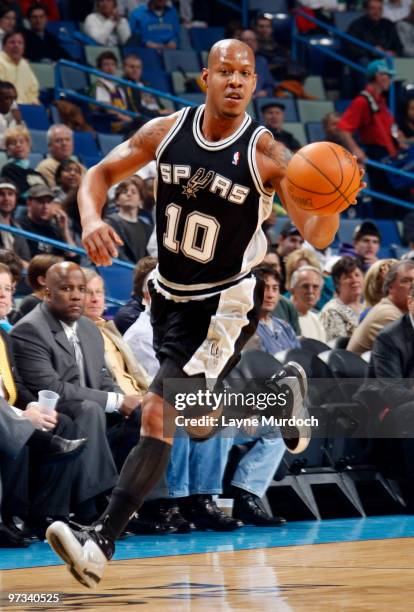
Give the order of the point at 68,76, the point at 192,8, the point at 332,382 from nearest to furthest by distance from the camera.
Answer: the point at 332,382 < the point at 68,76 < the point at 192,8

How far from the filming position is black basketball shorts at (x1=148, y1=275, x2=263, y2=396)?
17.0ft

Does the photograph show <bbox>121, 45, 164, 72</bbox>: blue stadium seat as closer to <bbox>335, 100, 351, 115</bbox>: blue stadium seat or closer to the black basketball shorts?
<bbox>335, 100, 351, 115</bbox>: blue stadium seat

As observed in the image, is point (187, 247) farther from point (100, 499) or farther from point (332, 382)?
point (332, 382)

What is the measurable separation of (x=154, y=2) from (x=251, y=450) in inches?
364

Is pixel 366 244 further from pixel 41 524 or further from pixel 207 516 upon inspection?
pixel 41 524

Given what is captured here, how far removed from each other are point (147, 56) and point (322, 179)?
1111cm

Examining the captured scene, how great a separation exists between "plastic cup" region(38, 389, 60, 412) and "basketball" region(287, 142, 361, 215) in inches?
96.9

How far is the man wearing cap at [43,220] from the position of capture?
34.1 ft

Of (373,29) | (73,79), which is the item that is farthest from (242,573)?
(373,29)

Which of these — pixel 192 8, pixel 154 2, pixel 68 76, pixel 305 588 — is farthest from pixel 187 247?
pixel 192 8

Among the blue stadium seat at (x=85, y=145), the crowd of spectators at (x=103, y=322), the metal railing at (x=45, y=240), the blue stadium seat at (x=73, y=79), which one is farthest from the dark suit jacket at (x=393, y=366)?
the blue stadium seat at (x=73, y=79)

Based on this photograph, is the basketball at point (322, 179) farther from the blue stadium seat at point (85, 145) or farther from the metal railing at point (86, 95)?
the metal railing at point (86, 95)

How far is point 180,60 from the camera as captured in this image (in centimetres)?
1580

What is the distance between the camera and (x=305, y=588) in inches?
207
